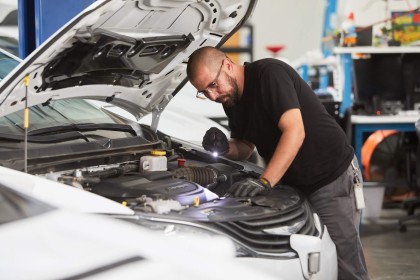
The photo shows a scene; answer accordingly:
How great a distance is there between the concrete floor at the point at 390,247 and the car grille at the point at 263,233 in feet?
6.62

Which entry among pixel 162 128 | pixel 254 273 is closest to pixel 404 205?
pixel 162 128

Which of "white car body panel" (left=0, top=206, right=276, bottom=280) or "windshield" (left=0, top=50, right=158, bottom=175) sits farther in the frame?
"windshield" (left=0, top=50, right=158, bottom=175)

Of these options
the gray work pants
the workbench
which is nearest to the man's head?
the gray work pants

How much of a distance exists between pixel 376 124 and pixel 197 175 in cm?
320

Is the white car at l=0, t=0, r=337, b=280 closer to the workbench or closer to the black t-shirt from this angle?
the black t-shirt

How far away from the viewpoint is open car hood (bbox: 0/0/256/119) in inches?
92.1

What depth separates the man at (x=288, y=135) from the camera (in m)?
2.76

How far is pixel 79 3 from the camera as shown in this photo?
409 centimetres

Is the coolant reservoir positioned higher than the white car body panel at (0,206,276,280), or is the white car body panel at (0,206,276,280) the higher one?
the white car body panel at (0,206,276,280)

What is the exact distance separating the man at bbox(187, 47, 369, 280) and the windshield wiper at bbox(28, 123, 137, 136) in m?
0.38

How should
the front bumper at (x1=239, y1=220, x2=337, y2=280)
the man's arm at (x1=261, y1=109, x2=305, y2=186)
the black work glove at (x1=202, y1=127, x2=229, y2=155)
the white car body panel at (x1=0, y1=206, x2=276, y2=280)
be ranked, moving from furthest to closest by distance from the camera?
the black work glove at (x1=202, y1=127, x2=229, y2=155)
the man's arm at (x1=261, y1=109, x2=305, y2=186)
the front bumper at (x1=239, y1=220, x2=337, y2=280)
the white car body panel at (x1=0, y1=206, x2=276, y2=280)

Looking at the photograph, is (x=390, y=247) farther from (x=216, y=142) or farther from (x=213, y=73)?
(x=213, y=73)

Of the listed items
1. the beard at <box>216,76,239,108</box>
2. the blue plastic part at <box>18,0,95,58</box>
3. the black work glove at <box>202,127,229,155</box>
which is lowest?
the black work glove at <box>202,127,229,155</box>

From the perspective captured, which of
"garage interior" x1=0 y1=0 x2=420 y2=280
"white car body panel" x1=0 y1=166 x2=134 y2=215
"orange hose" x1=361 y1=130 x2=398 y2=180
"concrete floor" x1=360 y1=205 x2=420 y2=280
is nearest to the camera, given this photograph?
"white car body panel" x1=0 y1=166 x2=134 y2=215
